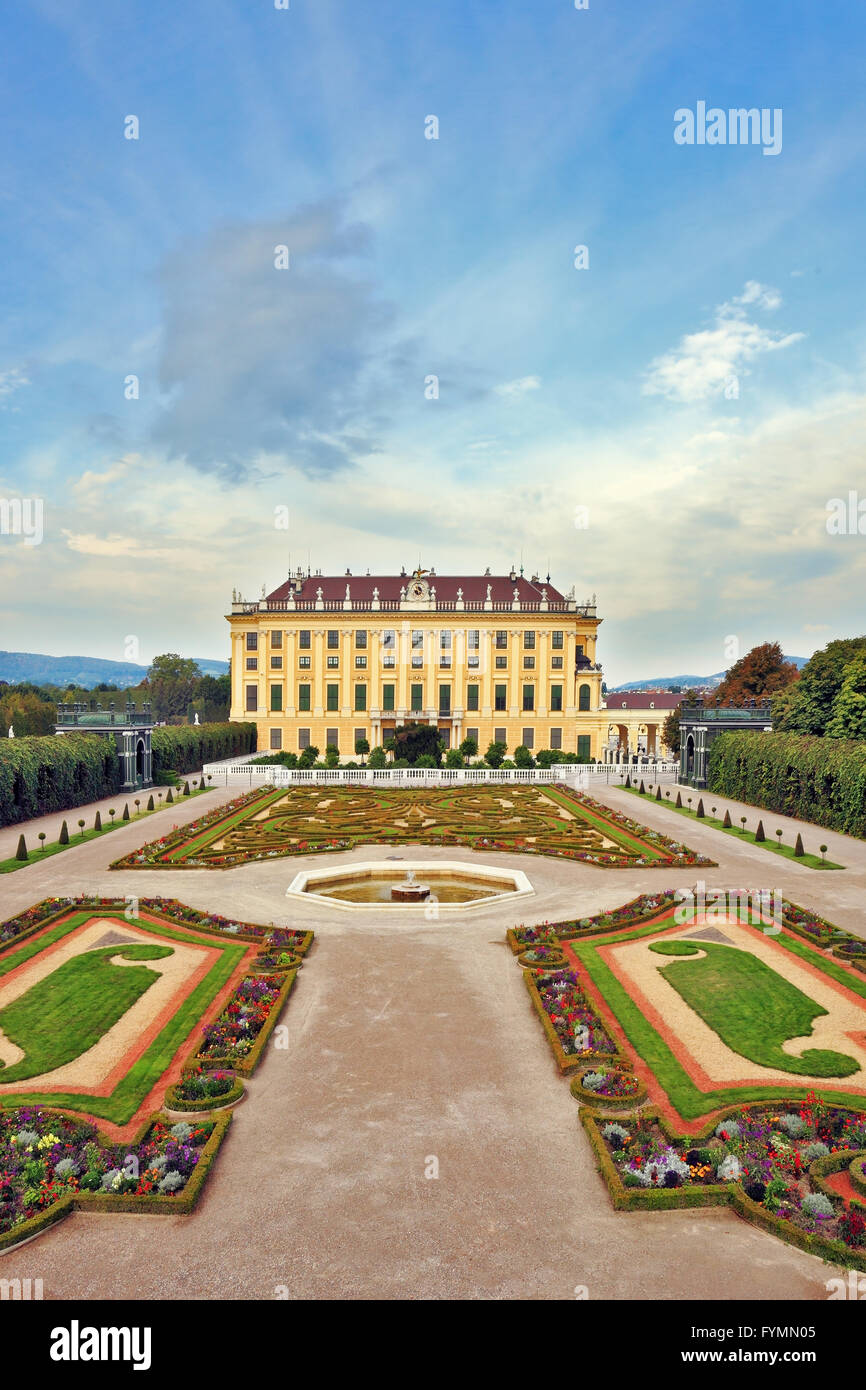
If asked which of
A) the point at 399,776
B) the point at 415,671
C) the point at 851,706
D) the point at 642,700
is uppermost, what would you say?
the point at 415,671

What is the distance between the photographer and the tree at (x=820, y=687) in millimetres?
45375

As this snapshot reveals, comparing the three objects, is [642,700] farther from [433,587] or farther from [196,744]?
[196,744]

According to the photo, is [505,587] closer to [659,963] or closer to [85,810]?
[85,810]

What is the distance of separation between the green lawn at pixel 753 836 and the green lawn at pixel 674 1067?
12339 mm

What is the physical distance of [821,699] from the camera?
46.1m

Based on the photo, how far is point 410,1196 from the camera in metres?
9.33

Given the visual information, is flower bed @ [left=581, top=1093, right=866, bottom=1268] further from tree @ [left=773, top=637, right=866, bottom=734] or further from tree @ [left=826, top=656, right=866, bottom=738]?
tree @ [left=773, top=637, right=866, bottom=734]

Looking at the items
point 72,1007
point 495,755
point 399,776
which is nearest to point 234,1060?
point 72,1007

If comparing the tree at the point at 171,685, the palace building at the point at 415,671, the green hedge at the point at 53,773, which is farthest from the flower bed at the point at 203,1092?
the tree at the point at 171,685

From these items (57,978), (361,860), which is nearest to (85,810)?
(361,860)

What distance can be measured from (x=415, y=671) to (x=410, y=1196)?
69060 mm

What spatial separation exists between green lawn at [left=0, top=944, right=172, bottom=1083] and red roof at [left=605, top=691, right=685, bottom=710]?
321 ft

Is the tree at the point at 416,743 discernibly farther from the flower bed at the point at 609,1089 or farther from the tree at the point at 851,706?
Answer: the flower bed at the point at 609,1089

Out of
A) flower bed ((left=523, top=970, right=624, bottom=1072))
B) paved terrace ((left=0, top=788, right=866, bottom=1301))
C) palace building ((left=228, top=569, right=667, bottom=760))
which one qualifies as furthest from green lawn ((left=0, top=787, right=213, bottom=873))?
palace building ((left=228, top=569, right=667, bottom=760))
